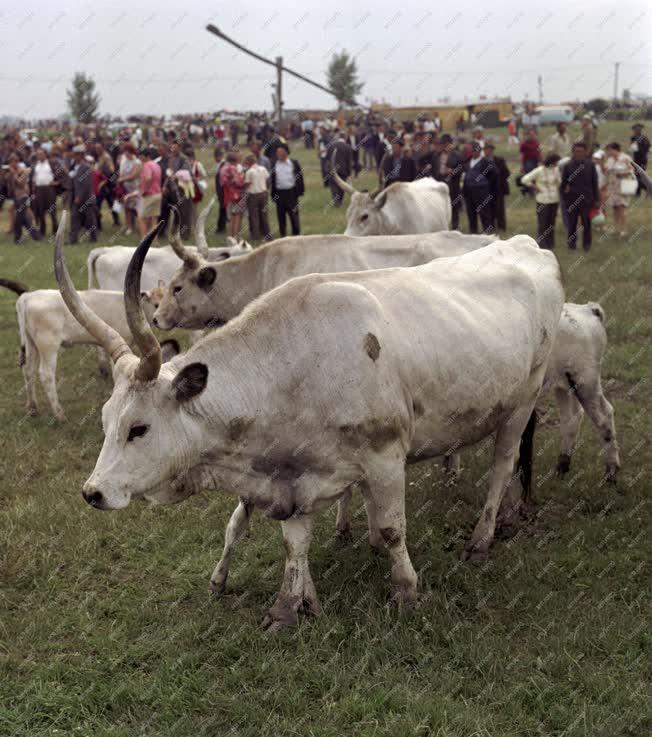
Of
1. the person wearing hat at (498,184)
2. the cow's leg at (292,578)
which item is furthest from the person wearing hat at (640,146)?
the cow's leg at (292,578)

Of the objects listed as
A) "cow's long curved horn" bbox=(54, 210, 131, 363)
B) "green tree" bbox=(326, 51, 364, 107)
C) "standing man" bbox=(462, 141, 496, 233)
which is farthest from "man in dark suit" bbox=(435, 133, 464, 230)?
"green tree" bbox=(326, 51, 364, 107)

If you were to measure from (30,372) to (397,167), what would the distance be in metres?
12.3

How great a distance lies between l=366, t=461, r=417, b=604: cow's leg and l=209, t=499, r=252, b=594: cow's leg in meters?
0.74

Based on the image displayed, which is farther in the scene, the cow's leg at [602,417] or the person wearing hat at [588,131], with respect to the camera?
the person wearing hat at [588,131]

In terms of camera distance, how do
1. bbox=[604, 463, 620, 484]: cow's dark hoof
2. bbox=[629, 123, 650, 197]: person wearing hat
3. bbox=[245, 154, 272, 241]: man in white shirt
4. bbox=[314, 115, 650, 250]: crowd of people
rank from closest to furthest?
bbox=[604, 463, 620, 484]: cow's dark hoof < bbox=[314, 115, 650, 250]: crowd of people < bbox=[245, 154, 272, 241]: man in white shirt < bbox=[629, 123, 650, 197]: person wearing hat

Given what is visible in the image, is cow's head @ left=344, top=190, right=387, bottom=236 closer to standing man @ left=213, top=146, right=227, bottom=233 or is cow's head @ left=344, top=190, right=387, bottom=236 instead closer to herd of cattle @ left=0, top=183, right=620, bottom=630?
herd of cattle @ left=0, top=183, right=620, bottom=630

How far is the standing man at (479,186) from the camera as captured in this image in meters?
16.1

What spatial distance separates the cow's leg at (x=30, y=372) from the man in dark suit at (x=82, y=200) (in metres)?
10.3

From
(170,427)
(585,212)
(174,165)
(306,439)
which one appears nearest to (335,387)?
(306,439)

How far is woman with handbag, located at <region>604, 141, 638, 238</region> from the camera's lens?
16266mm

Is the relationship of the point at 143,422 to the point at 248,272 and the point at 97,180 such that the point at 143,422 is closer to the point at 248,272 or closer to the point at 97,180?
the point at 248,272

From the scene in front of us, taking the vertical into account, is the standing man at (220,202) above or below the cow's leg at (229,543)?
above

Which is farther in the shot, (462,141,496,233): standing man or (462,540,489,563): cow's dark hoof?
(462,141,496,233): standing man

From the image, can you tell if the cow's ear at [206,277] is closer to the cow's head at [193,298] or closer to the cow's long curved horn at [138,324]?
the cow's head at [193,298]
